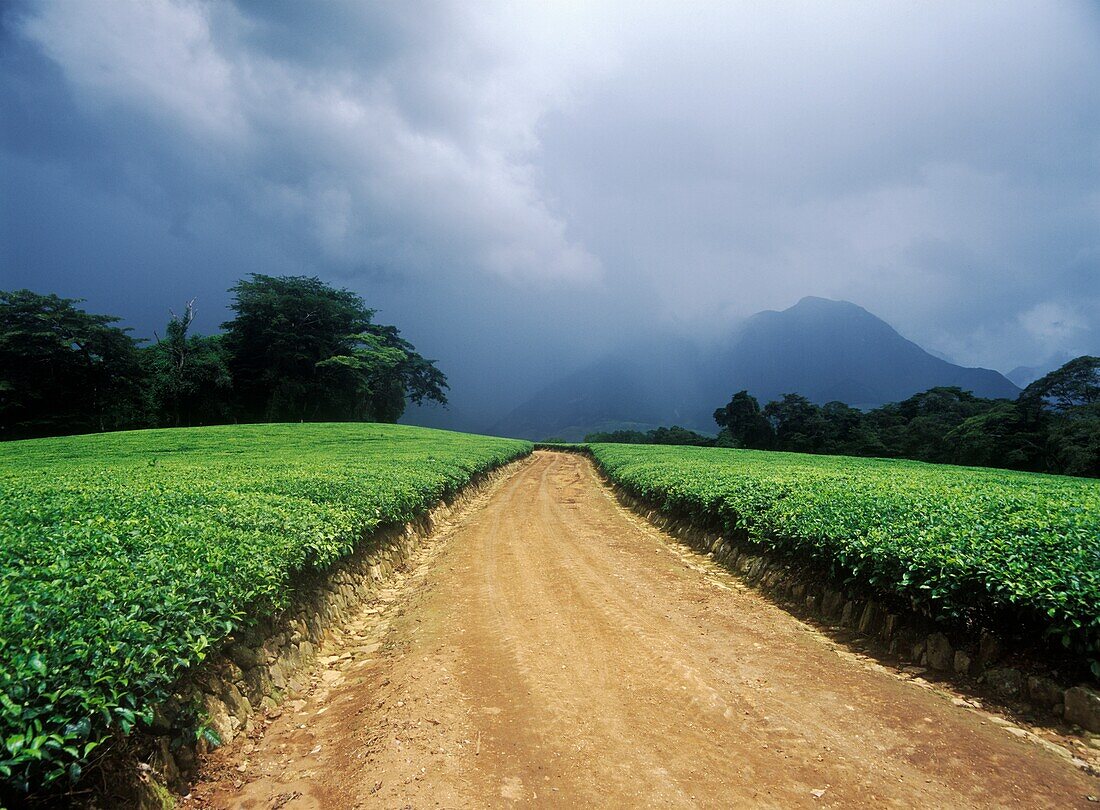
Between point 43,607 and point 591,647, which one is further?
point 591,647

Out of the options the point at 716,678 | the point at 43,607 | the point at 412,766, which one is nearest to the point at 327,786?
the point at 412,766

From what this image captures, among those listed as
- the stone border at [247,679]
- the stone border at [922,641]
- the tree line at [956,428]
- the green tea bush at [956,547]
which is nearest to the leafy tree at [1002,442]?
the tree line at [956,428]

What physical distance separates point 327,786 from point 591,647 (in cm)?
312

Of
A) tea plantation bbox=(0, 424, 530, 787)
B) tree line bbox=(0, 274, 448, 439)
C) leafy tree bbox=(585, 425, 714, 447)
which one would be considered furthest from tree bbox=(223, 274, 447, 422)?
tea plantation bbox=(0, 424, 530, 787)

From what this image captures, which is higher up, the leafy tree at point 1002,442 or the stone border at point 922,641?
the leafy tree at point 1002,442

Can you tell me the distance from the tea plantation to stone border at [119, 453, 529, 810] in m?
0.27

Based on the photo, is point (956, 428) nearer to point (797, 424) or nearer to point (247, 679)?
point (797, 424)

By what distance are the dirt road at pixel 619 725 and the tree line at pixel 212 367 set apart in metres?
52.6

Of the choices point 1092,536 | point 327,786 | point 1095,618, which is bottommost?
point 327,786

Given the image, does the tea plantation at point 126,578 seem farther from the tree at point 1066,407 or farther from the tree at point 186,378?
the tree at point 1066,407

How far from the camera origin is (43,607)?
3.22m

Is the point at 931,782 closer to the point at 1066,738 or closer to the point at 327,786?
the point at 1066,738

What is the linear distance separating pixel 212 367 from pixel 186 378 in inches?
101

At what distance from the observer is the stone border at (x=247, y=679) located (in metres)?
3.27
